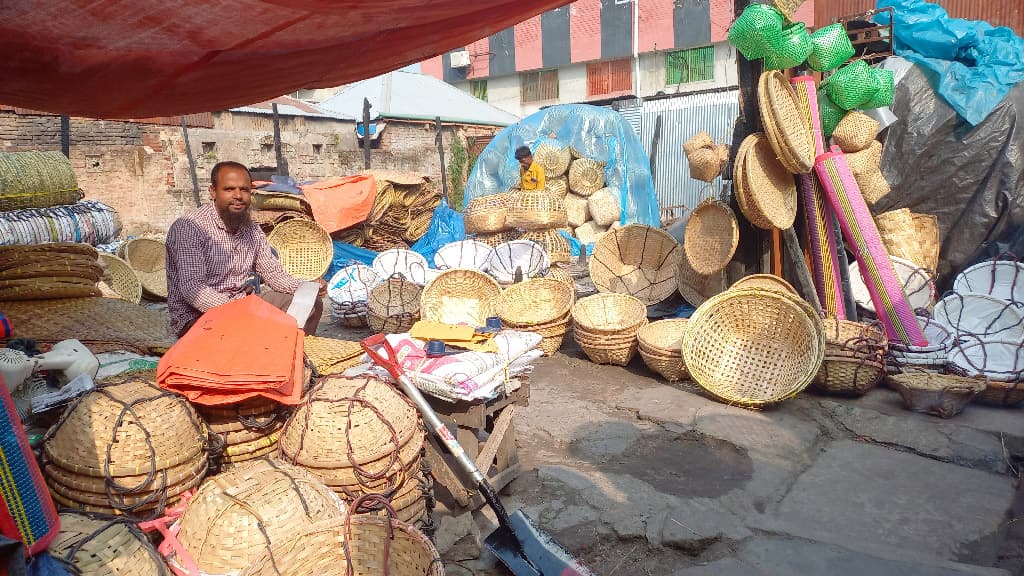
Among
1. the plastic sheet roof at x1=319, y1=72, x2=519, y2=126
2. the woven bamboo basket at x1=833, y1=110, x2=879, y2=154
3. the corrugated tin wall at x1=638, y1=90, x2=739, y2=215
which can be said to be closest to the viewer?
the woven bamboo basket at x1=833, y1=110, x2=879, y2=154

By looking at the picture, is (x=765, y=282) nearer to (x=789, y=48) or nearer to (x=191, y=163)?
(x=789, y=48)

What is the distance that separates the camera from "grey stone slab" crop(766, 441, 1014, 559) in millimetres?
2793

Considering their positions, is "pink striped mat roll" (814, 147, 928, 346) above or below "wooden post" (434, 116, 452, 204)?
below

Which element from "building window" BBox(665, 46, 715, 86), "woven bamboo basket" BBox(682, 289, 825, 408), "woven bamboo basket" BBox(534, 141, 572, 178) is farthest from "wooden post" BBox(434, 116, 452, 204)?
"building window" BBox(665, 46, 715, 86)

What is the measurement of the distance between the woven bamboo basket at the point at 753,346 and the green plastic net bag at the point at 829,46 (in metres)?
2.15

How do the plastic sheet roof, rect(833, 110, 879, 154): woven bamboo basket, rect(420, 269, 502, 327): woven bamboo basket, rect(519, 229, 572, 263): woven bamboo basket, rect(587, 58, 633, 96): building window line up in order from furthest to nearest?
1. rect(587, 58, 633, 96): building window
2. the plastic sheet roof
3. rect(519, 229, 572, 263): woven bamboo basket
4. rect(420, 269, 502, 327): woven bamboo basket
5. rect(833, 110, 879, 154): woven bamboo basket

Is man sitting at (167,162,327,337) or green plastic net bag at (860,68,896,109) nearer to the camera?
man sitting at (167,162,327,337)

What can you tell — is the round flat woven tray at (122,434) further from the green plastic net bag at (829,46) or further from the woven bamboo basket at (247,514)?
the green plastic net bag at (829,46)

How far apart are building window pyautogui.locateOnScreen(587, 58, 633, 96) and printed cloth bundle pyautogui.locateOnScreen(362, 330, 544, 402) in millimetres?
24655

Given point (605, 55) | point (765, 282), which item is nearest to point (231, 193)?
point (765, 282)

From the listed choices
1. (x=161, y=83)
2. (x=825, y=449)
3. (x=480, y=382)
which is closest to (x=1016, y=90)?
(x=825, y=449)

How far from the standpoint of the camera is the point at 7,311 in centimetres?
341

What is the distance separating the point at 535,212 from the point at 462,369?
4.64 meters

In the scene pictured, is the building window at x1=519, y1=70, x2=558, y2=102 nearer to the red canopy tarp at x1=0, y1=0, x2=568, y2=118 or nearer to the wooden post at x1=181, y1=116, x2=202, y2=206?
the wooden post at x1=181, y1=116, x2=202, y2=206
